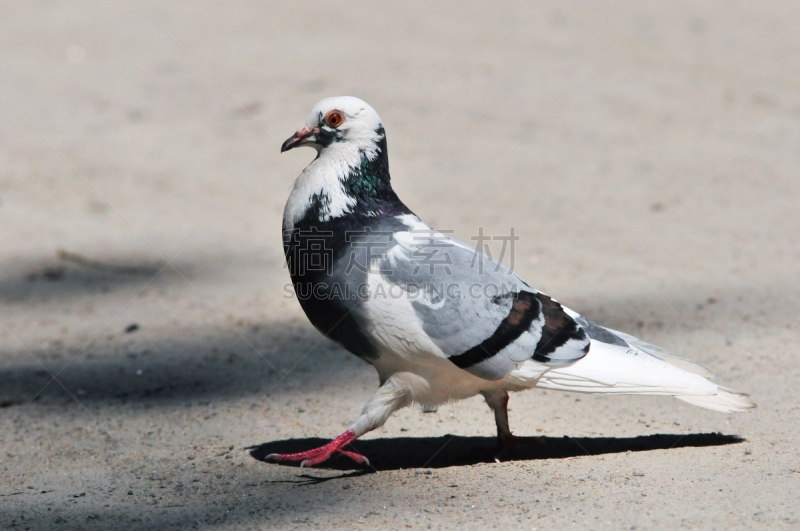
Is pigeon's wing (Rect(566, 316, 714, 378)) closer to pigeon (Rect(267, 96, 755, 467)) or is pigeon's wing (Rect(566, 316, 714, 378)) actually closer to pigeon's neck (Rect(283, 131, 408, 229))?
pigeon (Rect(267, 96, 755, 467))

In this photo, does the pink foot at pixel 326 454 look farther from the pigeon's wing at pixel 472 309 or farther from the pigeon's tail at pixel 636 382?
the pigeon's tail at pixel 636 382

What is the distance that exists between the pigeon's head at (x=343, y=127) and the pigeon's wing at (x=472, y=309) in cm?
40

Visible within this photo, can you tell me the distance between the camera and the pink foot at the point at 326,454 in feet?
11.7

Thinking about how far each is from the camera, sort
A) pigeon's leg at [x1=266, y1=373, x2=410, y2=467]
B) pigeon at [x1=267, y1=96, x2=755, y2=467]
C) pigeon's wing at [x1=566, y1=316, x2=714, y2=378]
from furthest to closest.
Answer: pigeon's wing at [x1=566, y1=316, x2=714, y2=378]
pigeon's leg at [x1=266, y1=373, x2=410, y2=467]
pigeon at [x1=267, y1=96, x2=755, y2=467]

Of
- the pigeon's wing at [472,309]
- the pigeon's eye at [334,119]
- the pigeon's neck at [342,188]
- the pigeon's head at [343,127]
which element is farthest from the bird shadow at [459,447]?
the pigeon's eye at [334,119]

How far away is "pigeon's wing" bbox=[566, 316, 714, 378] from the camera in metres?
3.61

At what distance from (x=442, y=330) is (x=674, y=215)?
469cm

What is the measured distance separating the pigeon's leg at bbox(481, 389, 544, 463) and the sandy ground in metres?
0.08

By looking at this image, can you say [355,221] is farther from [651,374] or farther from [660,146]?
[660,146]

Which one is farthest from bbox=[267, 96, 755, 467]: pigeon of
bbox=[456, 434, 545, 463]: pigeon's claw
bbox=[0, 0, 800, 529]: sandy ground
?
bbox=[0, 0, 800, 529]: sandy ground

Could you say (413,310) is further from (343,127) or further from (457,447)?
(457,447)

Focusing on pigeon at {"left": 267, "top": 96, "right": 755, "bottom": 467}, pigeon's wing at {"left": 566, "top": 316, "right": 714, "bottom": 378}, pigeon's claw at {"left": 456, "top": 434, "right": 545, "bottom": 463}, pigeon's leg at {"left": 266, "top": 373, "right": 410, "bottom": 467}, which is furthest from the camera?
pigeon's claw at {"left": 456, "top": 434, "right": 545, "bottom": 463}

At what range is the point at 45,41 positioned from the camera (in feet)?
34.3

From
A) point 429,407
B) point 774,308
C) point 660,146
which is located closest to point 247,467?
point 429,407
